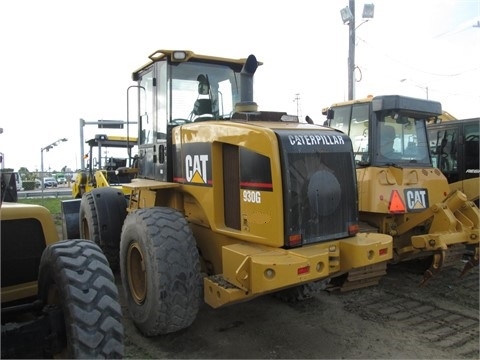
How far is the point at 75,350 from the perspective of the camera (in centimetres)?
248

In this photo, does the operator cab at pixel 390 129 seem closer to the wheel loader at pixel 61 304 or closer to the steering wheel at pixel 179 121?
the steering wheel at pixel 179 121

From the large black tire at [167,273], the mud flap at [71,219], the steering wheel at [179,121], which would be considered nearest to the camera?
the large black tire at [167,273]

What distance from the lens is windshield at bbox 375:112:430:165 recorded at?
643 cm

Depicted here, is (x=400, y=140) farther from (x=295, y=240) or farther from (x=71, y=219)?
(x=71, y=219)

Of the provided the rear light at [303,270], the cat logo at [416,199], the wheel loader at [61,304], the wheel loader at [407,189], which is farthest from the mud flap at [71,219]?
the cat logo at [416,199]

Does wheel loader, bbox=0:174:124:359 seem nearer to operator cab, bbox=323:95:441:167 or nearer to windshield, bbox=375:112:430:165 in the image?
operator cab, bbox=323:95:441:167

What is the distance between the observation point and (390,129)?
21.4 feet

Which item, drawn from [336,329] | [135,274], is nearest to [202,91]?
[135,274]

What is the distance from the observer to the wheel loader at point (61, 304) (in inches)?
98.1

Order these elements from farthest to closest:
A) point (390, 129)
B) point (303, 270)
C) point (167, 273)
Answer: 1. point (390, 129)
2. point (167, 273)
3. point (303, 270)

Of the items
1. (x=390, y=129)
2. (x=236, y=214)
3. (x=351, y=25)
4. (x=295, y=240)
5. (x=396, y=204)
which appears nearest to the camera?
(x=295, y=240)

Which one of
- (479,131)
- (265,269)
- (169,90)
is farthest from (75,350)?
(479,131)

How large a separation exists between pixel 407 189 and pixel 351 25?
352 inches

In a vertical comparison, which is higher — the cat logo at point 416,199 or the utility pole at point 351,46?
the utility pole at point 351,46
